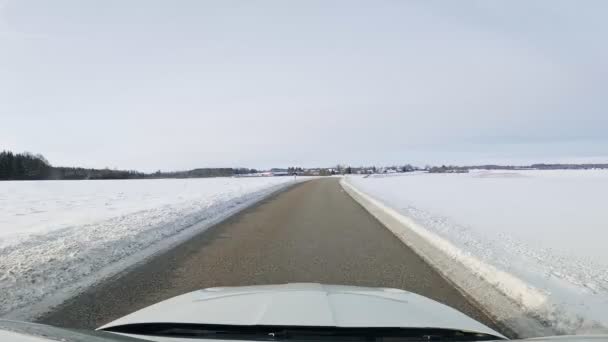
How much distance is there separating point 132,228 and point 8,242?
9.21ft

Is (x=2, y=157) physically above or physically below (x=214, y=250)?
above

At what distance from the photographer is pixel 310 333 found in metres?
2.82

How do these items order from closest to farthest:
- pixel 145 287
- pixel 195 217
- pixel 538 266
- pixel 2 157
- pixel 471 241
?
1. pixel 145 287
2. pixel 538 266
3. pixel 471 241
4. pixel 195 217
5. pixel 2 157

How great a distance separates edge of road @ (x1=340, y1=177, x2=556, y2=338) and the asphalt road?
0.52 ft

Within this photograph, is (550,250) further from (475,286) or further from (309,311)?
(309,311)

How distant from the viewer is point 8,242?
32.0 feet

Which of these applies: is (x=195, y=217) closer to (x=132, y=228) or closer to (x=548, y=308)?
(x=132, y=228)

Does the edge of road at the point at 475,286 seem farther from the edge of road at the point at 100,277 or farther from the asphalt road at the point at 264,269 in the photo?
the edge of road at the point at 100,277

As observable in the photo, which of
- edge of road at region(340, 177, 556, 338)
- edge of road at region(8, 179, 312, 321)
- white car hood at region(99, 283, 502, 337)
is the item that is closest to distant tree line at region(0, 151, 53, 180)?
edge of road at region(8, 179, 312, 321)

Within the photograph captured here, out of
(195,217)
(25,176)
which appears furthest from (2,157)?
(195,217)

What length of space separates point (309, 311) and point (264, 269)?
409 centimetres

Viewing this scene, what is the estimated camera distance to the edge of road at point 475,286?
4.21 m

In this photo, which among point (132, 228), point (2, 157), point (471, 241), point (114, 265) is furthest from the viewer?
point (2, 157)

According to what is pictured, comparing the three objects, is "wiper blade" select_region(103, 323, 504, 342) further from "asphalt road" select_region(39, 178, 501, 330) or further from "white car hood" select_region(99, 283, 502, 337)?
"asphalt road" select_region(39, 178, 501, 330)
